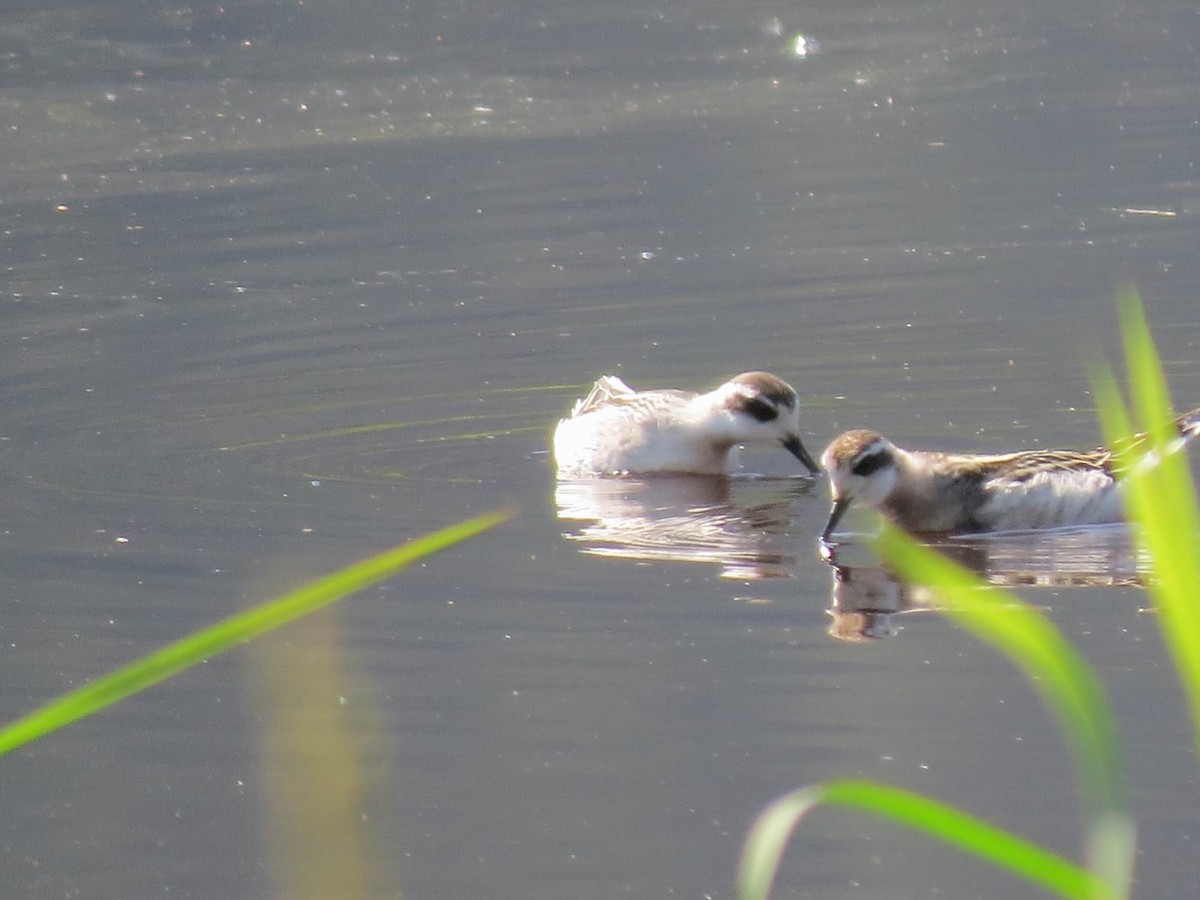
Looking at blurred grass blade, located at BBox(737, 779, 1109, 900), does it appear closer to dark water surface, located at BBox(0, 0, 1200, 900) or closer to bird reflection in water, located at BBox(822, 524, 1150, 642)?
dark water surface, located at BBox(0, 0, 1200, 900)

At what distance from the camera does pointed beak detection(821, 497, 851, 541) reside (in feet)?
28.1

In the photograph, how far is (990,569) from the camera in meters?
7.98

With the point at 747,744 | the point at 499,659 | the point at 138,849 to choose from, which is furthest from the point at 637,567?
the point at 138,849

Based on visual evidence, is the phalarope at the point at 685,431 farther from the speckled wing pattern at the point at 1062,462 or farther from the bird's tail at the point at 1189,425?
the bird's tail at the point at 1189,425

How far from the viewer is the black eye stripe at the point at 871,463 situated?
851 cm

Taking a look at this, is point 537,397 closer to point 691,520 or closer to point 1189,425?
point 691,520

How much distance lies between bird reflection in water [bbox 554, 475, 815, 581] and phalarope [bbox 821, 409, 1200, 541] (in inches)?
14.5

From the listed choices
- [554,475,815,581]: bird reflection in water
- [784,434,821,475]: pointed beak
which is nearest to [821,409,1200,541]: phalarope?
[554,475,815,581]: bird reflection in water

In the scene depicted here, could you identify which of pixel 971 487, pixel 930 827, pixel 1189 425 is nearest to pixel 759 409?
pixel 971 487

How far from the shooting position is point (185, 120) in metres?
19.8

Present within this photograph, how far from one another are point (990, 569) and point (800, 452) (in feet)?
7.14

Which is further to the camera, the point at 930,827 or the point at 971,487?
the point at 971,487

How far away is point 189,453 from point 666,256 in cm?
483

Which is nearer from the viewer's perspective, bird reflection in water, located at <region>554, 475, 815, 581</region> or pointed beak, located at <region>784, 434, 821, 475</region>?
bird reflection in water, located at <region>554, 475, 815, 581</region>
